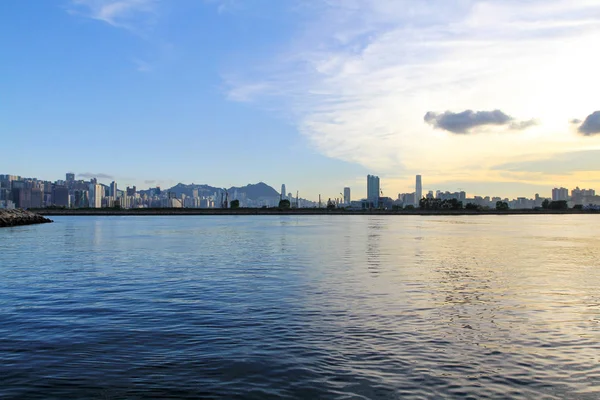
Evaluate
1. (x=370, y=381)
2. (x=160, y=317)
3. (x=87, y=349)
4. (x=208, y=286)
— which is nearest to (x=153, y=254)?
(x=208, y=286)

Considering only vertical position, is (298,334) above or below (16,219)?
below

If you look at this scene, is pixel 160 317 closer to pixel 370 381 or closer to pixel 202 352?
pixel 202 352

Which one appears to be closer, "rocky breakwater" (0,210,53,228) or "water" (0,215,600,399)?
"water" (0,215,600,399)

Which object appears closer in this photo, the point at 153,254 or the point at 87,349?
the point at 87,349

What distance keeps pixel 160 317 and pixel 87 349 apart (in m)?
4.36

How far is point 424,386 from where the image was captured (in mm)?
10930

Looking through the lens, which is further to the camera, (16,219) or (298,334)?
(16,219)

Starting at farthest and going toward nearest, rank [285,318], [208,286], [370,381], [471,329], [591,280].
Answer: [591,280], [208,286], [285,318], [471,329], [370,381]

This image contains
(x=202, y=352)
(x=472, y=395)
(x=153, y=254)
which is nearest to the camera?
(x=472, y=395)

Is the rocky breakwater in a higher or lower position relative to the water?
higher

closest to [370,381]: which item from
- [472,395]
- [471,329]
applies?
[472,395]

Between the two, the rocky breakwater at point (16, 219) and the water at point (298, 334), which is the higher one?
the rocky breakwater at point (16, 219)

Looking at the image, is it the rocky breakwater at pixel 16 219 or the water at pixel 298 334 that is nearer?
the water at pixel 298 334

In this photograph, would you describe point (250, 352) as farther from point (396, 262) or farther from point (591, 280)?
point (396, 262)
